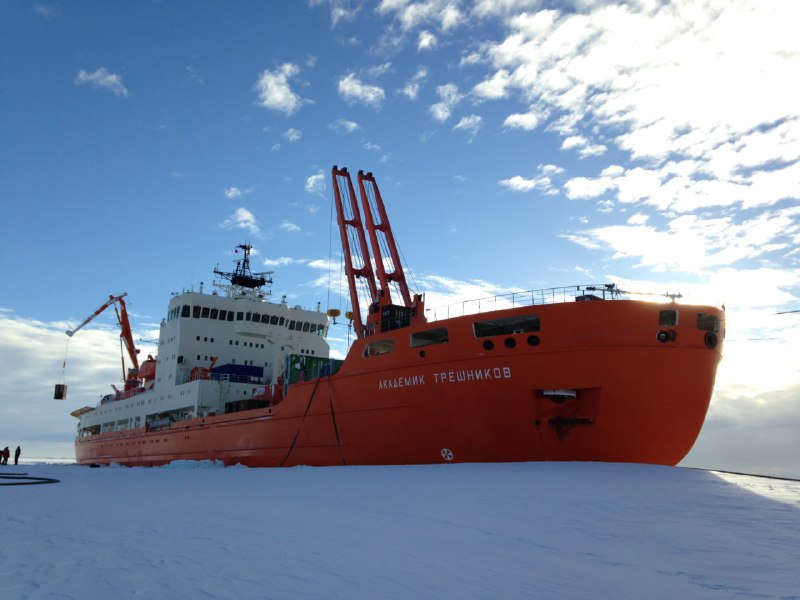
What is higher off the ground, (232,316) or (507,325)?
(232,316)

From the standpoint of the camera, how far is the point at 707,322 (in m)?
18.3

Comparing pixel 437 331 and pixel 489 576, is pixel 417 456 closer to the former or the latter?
pixel 437 331

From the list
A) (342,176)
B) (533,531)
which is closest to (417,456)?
(533,531)

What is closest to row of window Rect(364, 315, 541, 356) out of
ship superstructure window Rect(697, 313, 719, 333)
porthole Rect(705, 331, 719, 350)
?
ship superstructure window Rect(697, 313, 719, 333)

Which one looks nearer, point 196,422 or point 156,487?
point 156,487

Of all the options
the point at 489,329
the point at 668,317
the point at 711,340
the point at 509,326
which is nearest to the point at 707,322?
the point at 711,340

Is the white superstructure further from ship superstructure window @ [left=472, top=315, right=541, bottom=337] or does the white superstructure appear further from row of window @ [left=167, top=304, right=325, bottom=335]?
ship superstructure window @ [left=472, top=315, right=541, bottom=337]

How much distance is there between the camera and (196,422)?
103 ft

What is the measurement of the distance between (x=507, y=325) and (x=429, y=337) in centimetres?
302

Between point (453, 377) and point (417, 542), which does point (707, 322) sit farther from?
point (417, 542)

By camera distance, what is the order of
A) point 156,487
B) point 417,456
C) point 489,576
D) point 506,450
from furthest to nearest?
point 417,456
point 506,450
point 156,487
point 489,576

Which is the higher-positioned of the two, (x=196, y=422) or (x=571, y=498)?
(x=196, y=422)

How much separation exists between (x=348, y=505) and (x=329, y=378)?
12.7m

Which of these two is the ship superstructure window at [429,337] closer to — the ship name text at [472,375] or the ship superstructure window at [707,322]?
the ship name text at [472,375]
